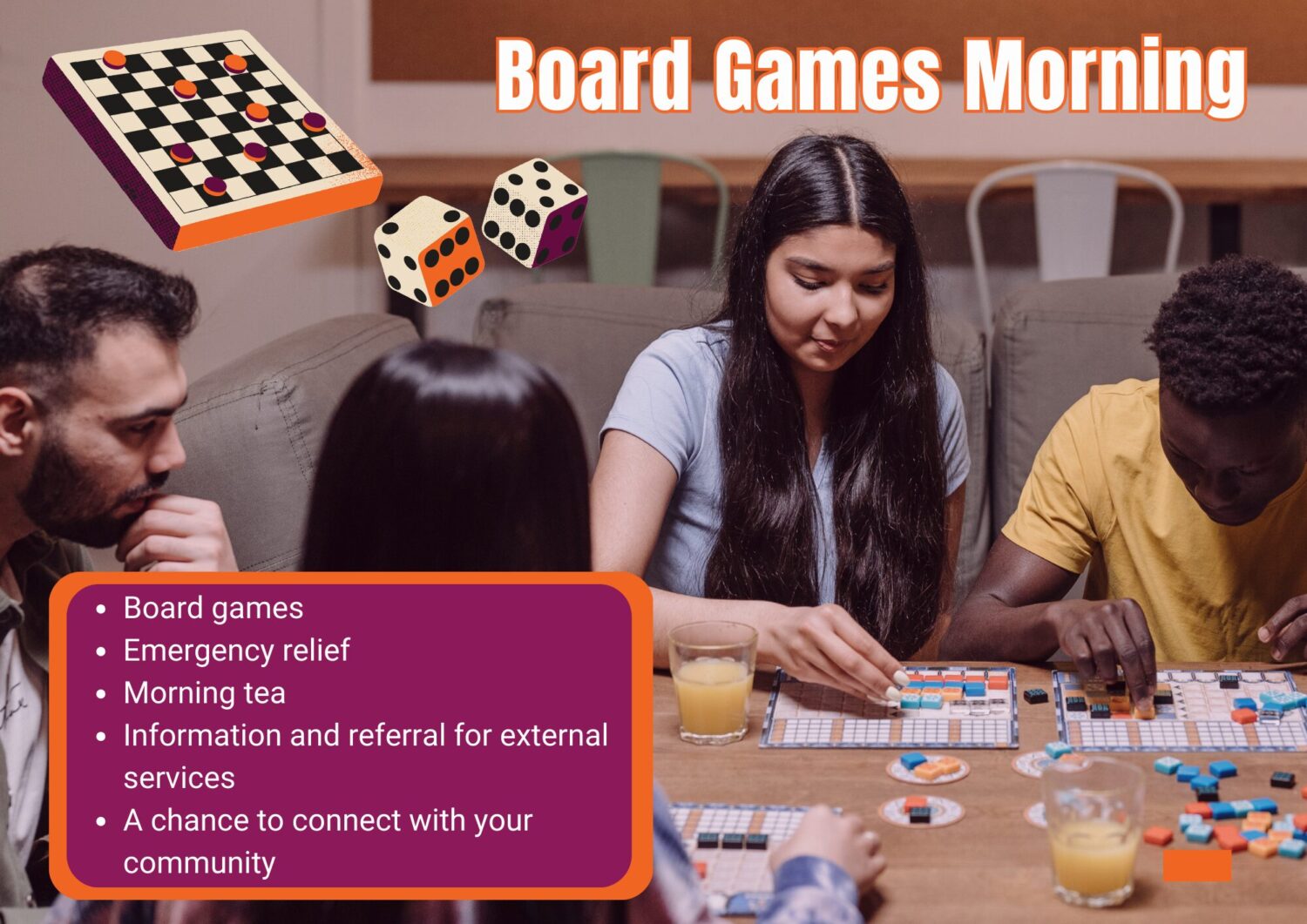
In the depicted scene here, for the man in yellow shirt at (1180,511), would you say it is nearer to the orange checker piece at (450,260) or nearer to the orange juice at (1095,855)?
the orange juice at (1095,855)

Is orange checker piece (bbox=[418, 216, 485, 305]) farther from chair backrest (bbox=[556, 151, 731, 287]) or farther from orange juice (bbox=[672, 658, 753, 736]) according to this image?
chair backrest (bbox=[556, 151, 731, 287])

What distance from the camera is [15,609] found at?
1074 millimetres

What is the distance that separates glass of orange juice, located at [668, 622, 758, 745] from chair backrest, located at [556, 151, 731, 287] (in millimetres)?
2303

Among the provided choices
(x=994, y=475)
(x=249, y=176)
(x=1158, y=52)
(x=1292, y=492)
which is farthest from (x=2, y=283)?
(x=1158, y=52)

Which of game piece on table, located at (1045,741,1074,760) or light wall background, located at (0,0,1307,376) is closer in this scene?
game piece on table, located at (1045,741,1074,760)

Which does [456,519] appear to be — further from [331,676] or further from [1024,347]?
[1024,347]

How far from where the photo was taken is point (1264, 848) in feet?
3.21

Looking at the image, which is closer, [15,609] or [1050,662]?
[15,609]

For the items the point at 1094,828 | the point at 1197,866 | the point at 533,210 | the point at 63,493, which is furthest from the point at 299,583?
the point at 1197,866

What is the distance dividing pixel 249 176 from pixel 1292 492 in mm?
1292

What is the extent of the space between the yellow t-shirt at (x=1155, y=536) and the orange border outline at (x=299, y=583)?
1044 millimetres

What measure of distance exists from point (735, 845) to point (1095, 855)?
9.9 inches

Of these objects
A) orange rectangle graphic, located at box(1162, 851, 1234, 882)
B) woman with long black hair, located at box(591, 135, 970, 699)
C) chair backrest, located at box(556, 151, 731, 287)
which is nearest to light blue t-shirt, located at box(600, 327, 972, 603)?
woman with long black hair, located at box(591, 135, 970, 699)

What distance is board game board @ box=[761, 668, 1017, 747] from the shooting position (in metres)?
1.20
